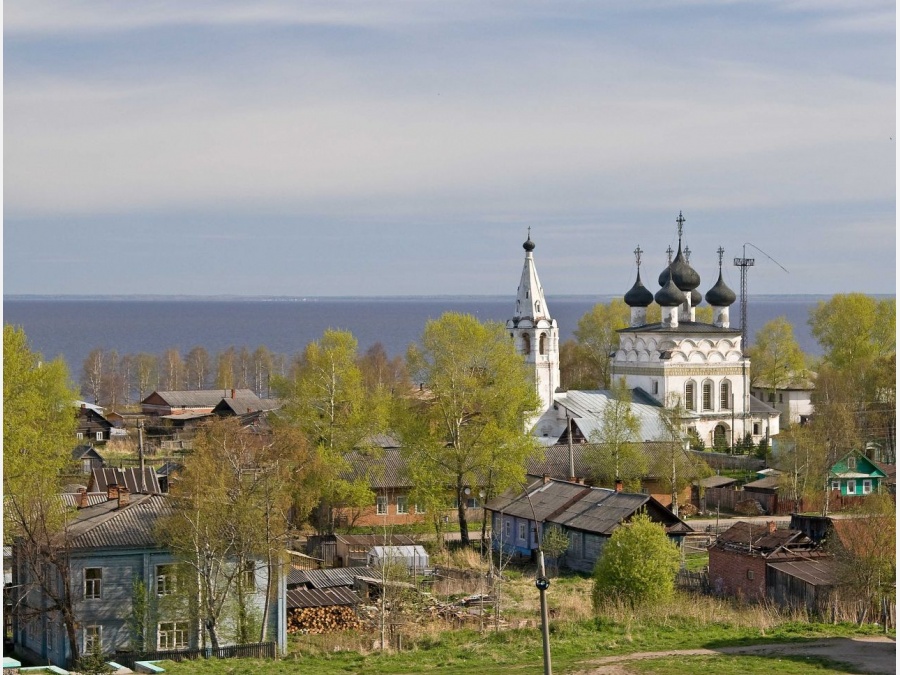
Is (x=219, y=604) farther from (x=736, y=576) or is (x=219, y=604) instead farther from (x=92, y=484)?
(x=92, y=484)

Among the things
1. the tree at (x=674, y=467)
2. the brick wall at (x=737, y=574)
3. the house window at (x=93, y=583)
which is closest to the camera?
the house window at (x=93, y=583)

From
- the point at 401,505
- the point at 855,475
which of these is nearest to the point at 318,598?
the point at 401,505

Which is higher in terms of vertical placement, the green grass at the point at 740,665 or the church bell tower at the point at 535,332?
the church bell tower at the point at 535,332

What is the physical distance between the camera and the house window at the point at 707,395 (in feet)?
156

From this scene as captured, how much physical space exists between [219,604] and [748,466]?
24726 mm

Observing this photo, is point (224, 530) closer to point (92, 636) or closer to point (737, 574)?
point (92, 636)

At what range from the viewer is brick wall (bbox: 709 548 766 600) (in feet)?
70.0

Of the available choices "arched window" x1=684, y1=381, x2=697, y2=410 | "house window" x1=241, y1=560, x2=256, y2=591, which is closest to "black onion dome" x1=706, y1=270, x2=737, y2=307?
"arched window" x1=684, y1=381, x2=697, y2=410

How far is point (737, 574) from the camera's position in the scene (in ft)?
72.1

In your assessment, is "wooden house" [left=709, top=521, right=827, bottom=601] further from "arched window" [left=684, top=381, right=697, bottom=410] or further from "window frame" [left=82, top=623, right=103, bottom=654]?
"arched window" [left=684, top=381, right=697, bottom=410]

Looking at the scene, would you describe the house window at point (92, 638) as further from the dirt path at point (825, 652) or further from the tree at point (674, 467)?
the tree at point (674, 467)

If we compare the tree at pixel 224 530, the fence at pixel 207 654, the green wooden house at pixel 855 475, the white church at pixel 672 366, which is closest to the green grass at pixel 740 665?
the fence at pixel 207 654

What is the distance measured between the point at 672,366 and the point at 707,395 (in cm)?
207

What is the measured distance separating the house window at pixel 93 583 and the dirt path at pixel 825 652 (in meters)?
7.97
